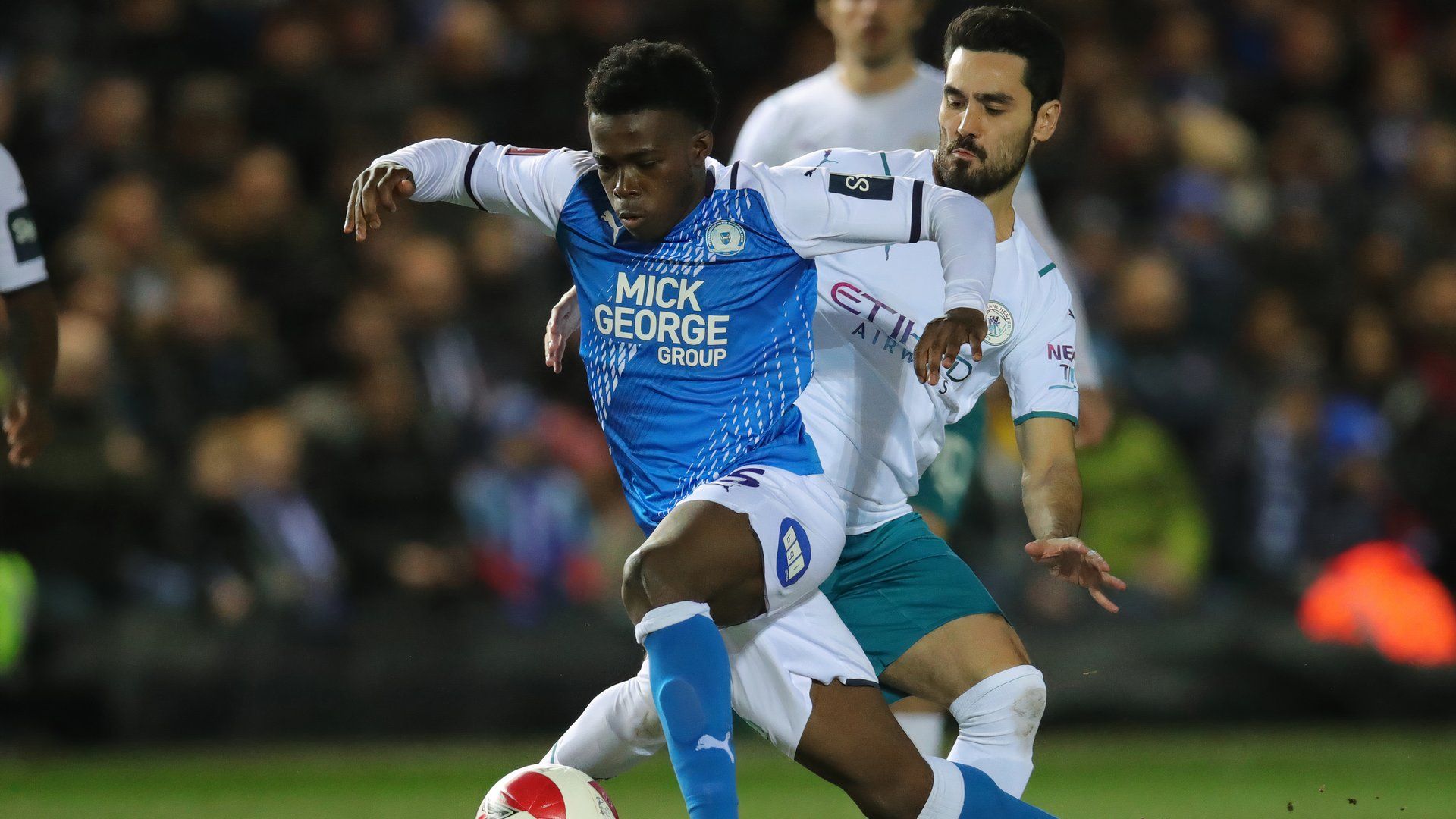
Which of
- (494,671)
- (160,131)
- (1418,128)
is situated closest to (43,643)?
(494,671)

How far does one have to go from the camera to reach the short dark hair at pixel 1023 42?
4.77m

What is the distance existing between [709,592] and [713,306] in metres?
0.70

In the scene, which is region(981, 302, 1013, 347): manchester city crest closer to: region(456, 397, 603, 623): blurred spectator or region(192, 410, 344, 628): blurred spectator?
region(456, 397, 603, 623): blurred spectator

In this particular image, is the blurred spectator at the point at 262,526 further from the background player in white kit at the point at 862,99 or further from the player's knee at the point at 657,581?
the player's knee at the point at 657,581

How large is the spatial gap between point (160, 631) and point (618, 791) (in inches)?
80.9

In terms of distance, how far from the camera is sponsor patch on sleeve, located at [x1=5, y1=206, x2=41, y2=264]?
17.9ft

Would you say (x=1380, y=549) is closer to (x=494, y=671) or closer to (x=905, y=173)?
(x=494, y=671)

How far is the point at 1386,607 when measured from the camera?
27.9 ft

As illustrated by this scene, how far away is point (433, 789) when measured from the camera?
22.7 feet

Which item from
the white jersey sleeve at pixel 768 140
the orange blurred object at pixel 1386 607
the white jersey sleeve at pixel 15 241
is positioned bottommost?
the orange blurred object at pixel 1386 607

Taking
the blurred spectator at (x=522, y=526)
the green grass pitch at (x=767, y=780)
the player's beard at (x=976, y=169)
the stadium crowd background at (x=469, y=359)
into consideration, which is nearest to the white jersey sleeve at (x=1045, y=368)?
the player's beard at (x=976, y=169)

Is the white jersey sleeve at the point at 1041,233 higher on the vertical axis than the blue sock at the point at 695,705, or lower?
higher

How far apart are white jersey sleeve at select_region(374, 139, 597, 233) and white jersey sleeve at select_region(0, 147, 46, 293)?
1.77m

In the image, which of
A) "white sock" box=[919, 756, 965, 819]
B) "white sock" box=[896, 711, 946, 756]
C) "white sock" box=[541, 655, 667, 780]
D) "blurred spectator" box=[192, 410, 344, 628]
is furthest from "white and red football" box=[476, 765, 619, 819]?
"blurred spectator" box=[192, 410, 344, 628]
